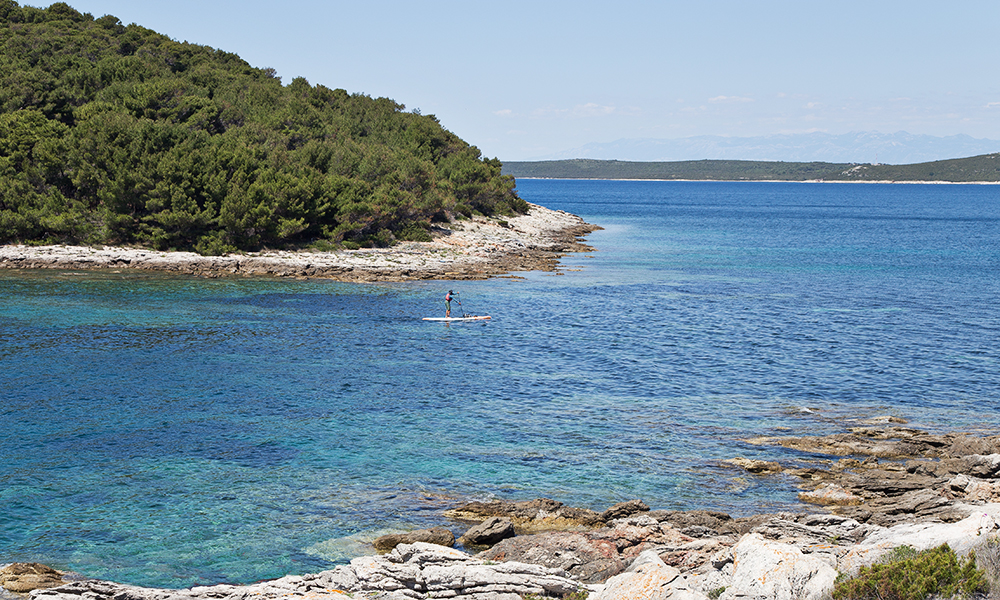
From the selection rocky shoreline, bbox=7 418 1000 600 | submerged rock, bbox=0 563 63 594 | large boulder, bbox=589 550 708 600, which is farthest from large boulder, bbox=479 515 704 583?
submerged rock, bbox=0 563 63 594

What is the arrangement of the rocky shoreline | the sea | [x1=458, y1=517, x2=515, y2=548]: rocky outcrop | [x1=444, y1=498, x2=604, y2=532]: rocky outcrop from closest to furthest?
1. the rocky shoreline
2. [x1=458, y1=517, x2=515, y2=548]: rocky outcrop
3. [x1=444, y1=498, x2=604, y2=532]: rocky outcrop
4. the sea

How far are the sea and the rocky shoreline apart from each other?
112 centimetres

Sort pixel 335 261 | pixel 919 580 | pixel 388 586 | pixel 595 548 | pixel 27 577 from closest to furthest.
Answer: pixel 919 580 → pixel 388 586 → pixel 27 577 → pixel 595 548 → pixel 335 261

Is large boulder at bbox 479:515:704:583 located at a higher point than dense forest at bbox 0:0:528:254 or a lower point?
lower

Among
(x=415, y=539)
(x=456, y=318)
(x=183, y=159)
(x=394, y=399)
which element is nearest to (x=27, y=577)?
(x=415, y=539)

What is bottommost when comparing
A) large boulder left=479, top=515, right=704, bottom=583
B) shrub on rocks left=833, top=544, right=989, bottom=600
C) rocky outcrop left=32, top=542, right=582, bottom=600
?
large boulder left=479, top=515, right=704, bottom=583

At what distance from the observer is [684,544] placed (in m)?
17.1

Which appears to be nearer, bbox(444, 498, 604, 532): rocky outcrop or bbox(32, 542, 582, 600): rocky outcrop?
bbox(32, 542, 582, 600): rocky outcrop

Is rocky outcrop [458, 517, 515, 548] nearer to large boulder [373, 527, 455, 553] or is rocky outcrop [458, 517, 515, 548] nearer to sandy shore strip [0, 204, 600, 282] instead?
large boulder [373, 527, 455, 553]

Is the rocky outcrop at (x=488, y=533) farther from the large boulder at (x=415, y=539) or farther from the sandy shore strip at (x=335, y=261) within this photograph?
the sandy shore strip at (x=335, y=261)

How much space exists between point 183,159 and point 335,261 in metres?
14.3

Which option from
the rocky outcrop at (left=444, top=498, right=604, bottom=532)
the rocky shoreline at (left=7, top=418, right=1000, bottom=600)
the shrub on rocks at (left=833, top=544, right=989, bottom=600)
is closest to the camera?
the shrub on rocks at (left=833, top=544, right=989, bottom=600)

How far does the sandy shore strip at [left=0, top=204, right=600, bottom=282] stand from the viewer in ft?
197

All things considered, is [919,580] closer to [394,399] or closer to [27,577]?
[27,577]
